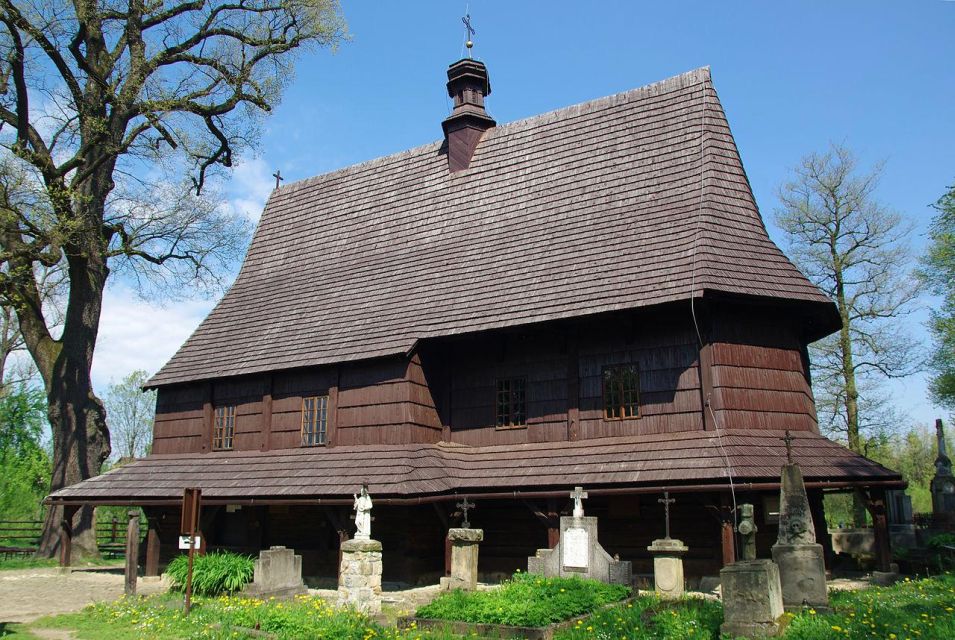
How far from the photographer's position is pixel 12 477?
2961cm

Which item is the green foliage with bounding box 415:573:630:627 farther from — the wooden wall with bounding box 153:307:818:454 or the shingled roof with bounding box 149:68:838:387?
the shingled roof with bounding box 149:68:838:387

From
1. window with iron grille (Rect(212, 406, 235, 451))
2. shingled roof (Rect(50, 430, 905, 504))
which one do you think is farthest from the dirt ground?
window with iron grille (Rect(212, 406, 235, 451))

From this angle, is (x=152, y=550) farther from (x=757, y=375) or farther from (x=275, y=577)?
(x=757, y=375)

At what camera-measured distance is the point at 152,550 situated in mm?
17797

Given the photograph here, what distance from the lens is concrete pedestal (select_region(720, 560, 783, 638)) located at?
26.9 feet

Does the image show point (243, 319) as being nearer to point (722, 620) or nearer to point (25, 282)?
point (25, 282)

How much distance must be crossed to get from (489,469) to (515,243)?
16.5 ft

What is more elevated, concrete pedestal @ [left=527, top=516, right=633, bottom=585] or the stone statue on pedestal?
the stone statue on pedestal

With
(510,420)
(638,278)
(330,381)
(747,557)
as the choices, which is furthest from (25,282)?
(747,557)

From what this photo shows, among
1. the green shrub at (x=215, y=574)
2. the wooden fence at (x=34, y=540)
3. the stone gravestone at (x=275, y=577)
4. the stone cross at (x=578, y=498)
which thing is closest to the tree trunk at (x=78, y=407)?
the wooden fence at (x=34, y=540)

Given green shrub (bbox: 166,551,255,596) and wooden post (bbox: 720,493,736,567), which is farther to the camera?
green shrub (bbox: 166,551,255,596)

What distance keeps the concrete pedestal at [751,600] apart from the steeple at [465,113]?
13583 millimetres

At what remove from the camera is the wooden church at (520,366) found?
1391cm

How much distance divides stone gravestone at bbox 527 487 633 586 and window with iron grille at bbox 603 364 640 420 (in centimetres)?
255
